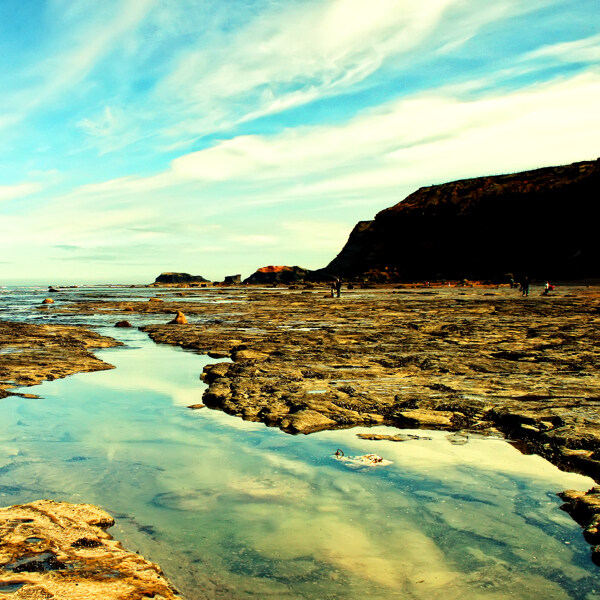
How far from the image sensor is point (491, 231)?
68.8m

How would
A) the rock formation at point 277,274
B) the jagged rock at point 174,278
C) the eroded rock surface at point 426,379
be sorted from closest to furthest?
the eroded rock surface at point 426,379 < the rock formation at point 277,274 < the jagged rock at point 174,278

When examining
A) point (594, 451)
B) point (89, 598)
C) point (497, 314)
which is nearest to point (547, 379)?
point (594, 451)

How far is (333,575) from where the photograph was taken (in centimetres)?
292

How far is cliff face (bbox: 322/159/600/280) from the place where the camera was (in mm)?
58000

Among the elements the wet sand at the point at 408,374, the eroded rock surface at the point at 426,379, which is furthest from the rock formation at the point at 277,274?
the eroded rock surface at the point at 426,379

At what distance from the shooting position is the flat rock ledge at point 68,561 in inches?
104

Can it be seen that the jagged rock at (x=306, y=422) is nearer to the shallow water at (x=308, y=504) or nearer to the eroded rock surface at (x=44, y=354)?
the shallow water at (x=308, y=504)

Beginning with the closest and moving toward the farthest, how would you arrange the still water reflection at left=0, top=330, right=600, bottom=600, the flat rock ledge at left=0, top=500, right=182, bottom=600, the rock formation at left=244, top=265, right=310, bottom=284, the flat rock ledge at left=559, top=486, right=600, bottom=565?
the flat rock ledge at left=0, top=500, right=182, bottom=600 → the still water reflection at left=0, top=330, right=600, bottom=600 → the flat rock ledge at left=559, top=486, right=600, bottom=565 → the rock formation at left=244, top=265, right=310, bottom=284

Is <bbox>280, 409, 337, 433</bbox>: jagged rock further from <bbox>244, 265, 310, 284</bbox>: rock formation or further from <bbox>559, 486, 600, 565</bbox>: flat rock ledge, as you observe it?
<bbox>244, 265, 310, 284</bbox>: rock formation

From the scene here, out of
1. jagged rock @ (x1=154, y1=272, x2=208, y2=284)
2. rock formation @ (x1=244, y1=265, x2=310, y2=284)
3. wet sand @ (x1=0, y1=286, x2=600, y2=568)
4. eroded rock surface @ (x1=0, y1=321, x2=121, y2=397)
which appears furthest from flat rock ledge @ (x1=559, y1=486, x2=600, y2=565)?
jagged rock @ (x1=154, y1=272, x2=208, y2=284)

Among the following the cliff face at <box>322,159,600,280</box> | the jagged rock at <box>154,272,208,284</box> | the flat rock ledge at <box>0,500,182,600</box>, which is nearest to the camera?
the flat rock ledge at <box>0,500,182,600</box>

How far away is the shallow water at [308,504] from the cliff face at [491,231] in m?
55.8

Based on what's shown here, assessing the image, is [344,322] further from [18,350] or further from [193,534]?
[193,534]

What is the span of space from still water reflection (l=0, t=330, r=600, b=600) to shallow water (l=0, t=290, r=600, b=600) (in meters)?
0.01
